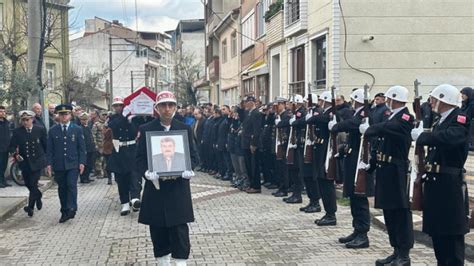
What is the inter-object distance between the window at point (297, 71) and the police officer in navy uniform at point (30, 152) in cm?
1081

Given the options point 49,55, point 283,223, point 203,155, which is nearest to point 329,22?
point 203,155

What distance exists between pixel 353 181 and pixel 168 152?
2734 millimetres

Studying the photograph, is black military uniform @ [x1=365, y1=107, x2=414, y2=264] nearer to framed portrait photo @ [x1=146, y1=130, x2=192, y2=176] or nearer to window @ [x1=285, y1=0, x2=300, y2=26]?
framed portrait photo @ [x1=146, y1=130, x2=192, y2=176]

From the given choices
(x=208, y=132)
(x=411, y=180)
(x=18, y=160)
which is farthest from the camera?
(x=208, y=132)

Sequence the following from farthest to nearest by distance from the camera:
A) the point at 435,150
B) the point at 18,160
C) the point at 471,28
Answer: the point at 471,28 → the point at 18,160 → the point at 435,150

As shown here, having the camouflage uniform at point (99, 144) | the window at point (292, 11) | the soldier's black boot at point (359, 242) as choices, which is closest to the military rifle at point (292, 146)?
the soldier's black boot at point (359, 242)

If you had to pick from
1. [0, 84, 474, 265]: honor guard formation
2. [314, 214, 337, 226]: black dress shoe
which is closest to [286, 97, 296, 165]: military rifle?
[0, 84, 474, 265]: honor guard formation

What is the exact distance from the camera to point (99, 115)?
1741 centimetres

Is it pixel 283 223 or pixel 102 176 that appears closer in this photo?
pixel 283 223

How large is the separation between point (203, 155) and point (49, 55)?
88.0 feet

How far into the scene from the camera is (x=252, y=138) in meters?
12.5

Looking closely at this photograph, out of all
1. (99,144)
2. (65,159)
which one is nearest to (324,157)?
(65,159)

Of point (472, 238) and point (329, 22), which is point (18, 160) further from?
point (329, 22)

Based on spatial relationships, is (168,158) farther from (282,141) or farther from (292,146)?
(282,141)
